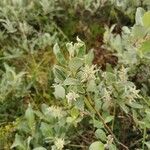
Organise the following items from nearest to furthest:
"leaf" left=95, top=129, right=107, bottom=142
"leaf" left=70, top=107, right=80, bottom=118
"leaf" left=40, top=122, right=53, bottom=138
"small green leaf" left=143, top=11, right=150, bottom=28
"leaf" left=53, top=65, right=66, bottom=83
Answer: "small green leaf" left=143, top=11, right=150, bottom=28
"leaf" left=53, top=65, right=66, bottom=83
"leaf" left=95, top=129, right=107, bottom=142
"leaf" left=70, top=107, right=80, bottom=118
"leaf" left=40, top=122, right=53, bottom=138

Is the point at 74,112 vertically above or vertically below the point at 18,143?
above

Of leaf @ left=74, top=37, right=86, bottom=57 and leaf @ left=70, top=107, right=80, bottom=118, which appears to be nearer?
leaf @ left=74, top=37, right=86, bottom=57

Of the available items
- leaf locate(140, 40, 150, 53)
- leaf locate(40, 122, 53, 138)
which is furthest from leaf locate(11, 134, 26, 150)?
leaf locate(140, 40, 150, 53)

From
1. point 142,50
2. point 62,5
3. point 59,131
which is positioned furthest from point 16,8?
point 142,50

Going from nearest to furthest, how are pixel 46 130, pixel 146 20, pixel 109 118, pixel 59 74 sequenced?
pixel 146 20 → pixel 59 74 → pixel 109 118 → pixel 46 130

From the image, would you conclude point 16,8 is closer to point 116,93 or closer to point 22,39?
point 22,39

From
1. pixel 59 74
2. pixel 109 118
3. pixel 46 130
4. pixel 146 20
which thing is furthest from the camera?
pixel 46 130

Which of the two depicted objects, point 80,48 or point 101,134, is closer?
point 80,48

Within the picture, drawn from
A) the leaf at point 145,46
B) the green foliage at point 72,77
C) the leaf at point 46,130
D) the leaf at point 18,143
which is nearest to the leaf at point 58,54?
the green foliage at point 72,77

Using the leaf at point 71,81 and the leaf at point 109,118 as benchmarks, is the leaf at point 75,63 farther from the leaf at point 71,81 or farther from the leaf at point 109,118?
the leaf at point 109,118

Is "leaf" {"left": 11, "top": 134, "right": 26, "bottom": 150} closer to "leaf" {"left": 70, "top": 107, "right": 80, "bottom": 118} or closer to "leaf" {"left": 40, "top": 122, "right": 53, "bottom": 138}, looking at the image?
"leaf" {"left": 40, "top": 122, "right": 53, "bottom": 138}

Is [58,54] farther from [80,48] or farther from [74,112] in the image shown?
[74,112]

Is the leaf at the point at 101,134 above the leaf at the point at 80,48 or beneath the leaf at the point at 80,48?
beneath

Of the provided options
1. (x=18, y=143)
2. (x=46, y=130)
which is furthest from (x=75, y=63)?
(x=18, y=143)
